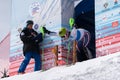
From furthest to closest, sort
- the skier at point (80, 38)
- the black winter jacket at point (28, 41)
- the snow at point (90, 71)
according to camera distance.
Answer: the black winter jacket at point (28, 41) < the skier at point (80, 38) < the snow at point (90, 71)

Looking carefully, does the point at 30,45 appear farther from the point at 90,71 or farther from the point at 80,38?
the point at 90,71

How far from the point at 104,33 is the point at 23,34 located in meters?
2.32

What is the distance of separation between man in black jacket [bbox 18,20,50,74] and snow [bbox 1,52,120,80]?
6.27 ft

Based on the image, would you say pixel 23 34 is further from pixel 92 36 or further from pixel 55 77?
pixel 55 77

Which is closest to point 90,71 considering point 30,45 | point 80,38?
point 80,38

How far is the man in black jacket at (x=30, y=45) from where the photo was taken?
14625 millimetres

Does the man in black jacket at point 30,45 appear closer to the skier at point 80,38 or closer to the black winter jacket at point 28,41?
the black winter jacket at point 28,41

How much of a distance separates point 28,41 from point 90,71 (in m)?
3.63

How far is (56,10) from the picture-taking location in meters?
14.9

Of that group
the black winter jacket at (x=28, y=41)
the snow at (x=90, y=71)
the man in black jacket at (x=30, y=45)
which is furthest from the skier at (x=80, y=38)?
the snow at (x=90, y=71)

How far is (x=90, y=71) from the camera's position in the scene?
11359 mm

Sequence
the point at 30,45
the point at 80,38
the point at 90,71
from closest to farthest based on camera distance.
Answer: the point at 90,71
the point at 80,38
the point at 30,45

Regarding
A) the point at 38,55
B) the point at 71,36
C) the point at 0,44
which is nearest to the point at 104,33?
the point at 71,36

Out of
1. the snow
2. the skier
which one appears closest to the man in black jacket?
the skier
